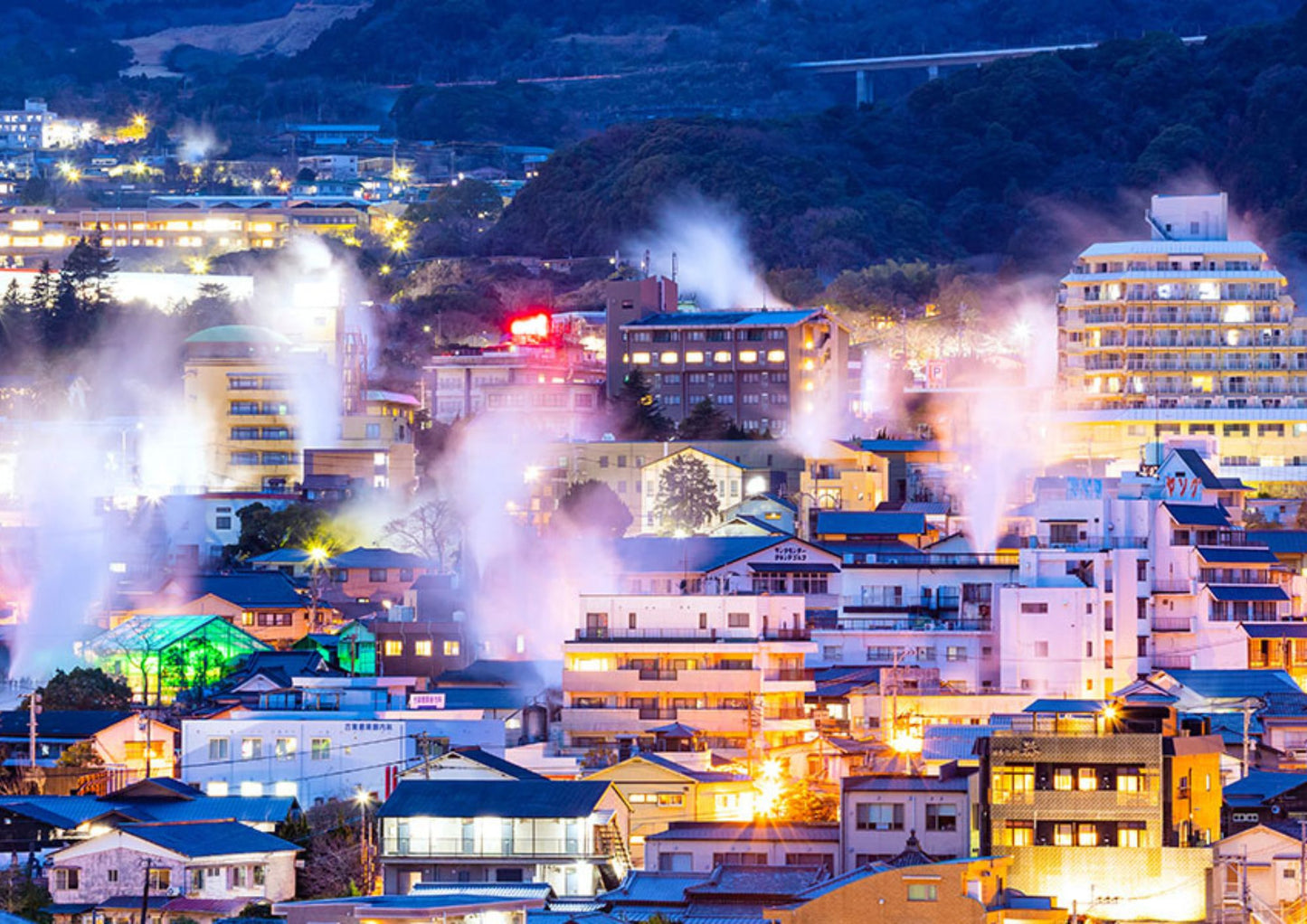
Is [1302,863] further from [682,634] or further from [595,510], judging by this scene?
[595,510]

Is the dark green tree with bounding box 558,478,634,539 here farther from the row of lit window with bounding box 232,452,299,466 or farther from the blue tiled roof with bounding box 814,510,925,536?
the row of lit window with bounding box 232,452,299,466

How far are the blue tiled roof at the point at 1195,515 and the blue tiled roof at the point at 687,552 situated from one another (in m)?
6.11

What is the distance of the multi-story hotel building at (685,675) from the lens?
31578mm

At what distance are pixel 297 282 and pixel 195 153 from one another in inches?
1503

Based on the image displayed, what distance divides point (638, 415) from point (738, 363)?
4053mm

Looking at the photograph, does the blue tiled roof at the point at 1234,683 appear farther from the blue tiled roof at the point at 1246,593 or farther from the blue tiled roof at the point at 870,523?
the blue tiled roof at the point at 870,523

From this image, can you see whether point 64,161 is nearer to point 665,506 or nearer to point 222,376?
point 222,376

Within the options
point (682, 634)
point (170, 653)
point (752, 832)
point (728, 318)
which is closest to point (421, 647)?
point (170, 653)

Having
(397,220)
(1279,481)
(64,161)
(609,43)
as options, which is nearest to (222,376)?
(1279,481)

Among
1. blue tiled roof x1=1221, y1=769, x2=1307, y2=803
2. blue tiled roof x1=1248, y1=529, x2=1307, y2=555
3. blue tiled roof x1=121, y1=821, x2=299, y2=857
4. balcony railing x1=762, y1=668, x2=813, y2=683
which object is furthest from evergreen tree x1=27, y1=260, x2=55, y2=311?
blue tiled roof x1=1221, y1=769, x2=1307, y2=803

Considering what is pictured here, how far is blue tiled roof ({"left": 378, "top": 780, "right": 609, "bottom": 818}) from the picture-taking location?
25562 millimetres

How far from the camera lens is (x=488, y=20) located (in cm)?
12406

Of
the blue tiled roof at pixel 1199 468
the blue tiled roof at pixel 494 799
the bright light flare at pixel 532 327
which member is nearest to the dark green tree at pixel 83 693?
the blue tiled roof at pixel 494 799

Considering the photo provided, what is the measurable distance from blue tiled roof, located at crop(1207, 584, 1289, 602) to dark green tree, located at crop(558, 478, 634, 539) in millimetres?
13610
